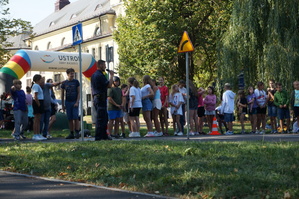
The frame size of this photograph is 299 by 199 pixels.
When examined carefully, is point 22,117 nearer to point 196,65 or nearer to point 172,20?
point 172,20

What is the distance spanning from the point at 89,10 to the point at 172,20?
148ft

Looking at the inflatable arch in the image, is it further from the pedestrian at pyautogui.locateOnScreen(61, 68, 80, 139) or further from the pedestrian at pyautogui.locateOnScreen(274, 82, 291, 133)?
the pedestrian at pyautogui.locateOnScreen(274, 82, 291, 133)

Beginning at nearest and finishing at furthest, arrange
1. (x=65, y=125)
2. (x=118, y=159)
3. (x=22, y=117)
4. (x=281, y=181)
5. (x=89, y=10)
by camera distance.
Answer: (x=281, y=181) → (x=118, y=159) → (x=22, y=117) → (x=65, y=125) → (x=89, y=10)

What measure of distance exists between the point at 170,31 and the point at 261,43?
13166mm

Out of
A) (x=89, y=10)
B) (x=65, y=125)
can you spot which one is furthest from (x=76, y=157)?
(x=89, y=10)

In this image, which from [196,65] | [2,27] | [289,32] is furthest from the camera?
[196,65]

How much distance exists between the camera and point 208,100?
19938mm

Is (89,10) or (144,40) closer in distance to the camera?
(144,40)

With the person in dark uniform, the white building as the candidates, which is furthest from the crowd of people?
the white building

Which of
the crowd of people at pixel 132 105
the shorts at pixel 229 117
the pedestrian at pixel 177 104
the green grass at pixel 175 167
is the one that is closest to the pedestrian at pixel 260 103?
the crowd of people at pixel 132 105

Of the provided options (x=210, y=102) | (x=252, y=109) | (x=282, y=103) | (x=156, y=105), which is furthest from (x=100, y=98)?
(x=282, y=103)

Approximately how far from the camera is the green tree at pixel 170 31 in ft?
132

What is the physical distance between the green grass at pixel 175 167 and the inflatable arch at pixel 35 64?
13395 millimetres

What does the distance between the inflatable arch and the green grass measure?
13.4 m
